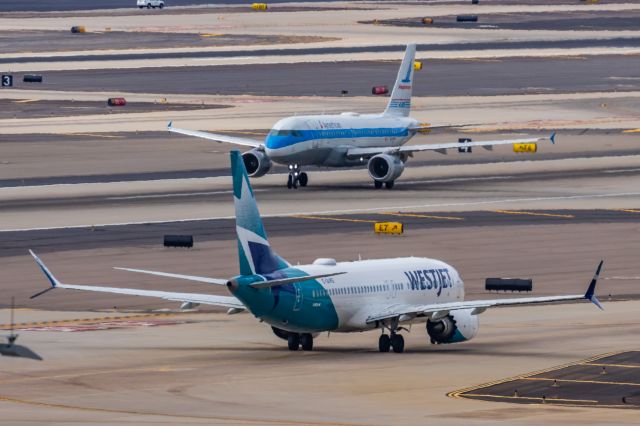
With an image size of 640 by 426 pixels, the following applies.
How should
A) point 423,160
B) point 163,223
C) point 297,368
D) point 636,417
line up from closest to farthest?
1. point 636,417
2. point 297,368
3. point 163,223
4. point 423,160

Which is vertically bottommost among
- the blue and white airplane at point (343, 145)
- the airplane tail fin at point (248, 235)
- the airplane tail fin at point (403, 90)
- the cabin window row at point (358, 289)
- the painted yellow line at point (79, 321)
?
the painted yellow line at point (79, 321)

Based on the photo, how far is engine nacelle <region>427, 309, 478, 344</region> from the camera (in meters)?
66.6

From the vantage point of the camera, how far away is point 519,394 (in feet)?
182

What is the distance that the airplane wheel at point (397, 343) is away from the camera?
64938 millimetres

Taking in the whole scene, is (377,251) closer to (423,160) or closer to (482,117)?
(423,160)

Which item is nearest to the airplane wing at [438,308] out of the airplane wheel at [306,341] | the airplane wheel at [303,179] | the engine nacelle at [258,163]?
the airplane wheel at [306,341]

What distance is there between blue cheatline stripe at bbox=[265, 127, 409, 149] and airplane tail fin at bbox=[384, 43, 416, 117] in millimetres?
2259

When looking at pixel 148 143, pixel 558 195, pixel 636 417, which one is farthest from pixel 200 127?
pixel 636 417

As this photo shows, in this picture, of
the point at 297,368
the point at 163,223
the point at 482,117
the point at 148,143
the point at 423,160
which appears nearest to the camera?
the point at 297,368

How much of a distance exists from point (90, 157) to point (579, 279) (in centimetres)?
6911

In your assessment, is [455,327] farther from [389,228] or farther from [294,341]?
[389,228]

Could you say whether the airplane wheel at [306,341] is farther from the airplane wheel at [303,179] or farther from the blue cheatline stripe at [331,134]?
the airplane wheel at [303,179]

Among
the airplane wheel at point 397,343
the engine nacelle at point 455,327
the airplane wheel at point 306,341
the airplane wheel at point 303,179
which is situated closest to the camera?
the airplane wheel at point 397,343

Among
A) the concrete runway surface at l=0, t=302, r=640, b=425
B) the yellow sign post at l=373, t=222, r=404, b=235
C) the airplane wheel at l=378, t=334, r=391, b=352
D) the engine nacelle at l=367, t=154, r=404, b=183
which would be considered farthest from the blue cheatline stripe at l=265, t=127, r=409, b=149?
the airplane wheel at l=378, t=334, r=391, b=352
